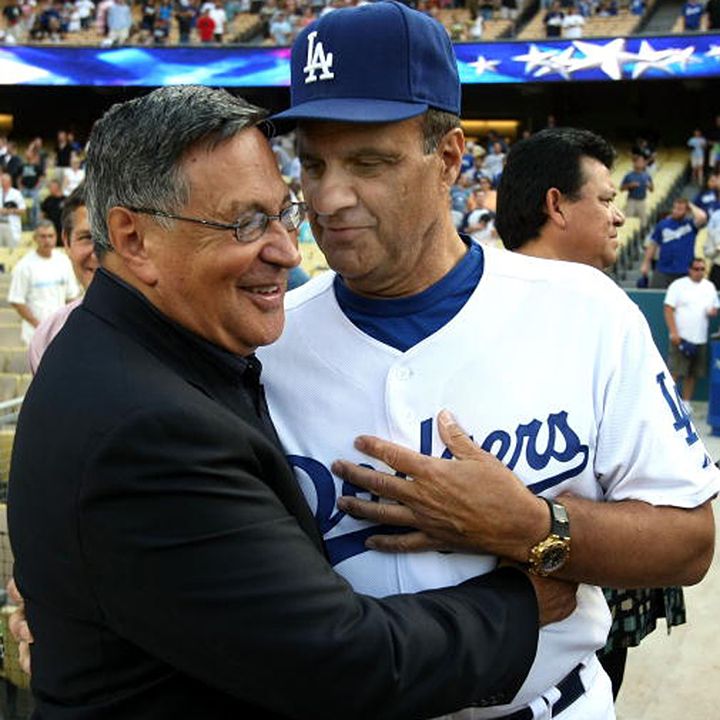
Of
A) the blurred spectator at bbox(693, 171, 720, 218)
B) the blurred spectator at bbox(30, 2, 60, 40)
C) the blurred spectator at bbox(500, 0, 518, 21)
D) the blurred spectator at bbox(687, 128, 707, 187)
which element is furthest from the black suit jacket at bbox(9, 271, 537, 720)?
the blurred spectator at bbox(30, 2, 60, 40)

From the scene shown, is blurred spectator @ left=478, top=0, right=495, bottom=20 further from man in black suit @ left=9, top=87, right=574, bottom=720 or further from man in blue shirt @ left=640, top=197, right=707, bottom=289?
man in black suit @ left=9, top=87, right=574, bottom=720

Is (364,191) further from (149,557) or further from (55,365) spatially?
(149,557)

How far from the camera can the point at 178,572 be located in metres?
1.30

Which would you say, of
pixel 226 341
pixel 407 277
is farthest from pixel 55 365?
pixel 407 277

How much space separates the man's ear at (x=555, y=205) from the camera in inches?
120

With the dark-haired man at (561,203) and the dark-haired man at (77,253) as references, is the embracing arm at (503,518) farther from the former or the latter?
the dark-haired man at (77,253)

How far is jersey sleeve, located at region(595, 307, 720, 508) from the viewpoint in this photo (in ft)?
5.52

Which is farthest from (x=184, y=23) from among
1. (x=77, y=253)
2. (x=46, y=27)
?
(x=77, y=253)

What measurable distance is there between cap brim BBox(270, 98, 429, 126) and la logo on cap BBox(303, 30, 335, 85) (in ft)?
0.16

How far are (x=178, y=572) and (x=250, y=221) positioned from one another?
1.61ft

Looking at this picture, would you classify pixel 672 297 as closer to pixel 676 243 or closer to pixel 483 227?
pixel 676 243

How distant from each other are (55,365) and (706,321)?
8516mm

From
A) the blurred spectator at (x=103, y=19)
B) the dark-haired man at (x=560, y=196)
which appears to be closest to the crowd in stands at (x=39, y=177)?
the blurred spectator at (x=103, y=19)

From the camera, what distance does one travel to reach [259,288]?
5.15 feet
